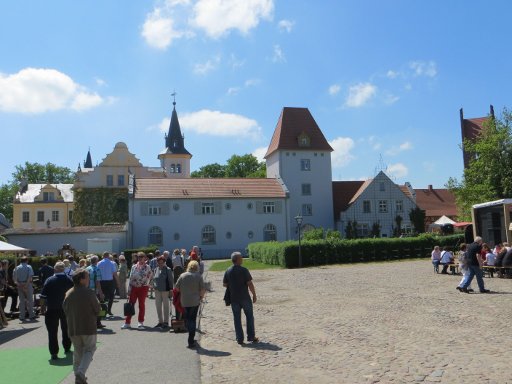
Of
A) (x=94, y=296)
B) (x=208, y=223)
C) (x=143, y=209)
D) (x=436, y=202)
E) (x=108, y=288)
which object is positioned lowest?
(x=108, y=288)

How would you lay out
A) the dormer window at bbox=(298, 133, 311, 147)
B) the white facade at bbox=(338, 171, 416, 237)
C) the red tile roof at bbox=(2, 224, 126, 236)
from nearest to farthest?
the red tile roof at bbox=(2, 224, 126, 236) → the white facade at bbox=(338, 171, 416, 237) → the dormer window at bbox=(298, 133, 311, 147)

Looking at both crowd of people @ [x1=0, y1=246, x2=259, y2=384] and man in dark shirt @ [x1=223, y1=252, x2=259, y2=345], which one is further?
man in dark shirt @ [x1=223, y1=252, x2=259, y2=345]

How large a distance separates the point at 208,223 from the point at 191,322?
1675 inches

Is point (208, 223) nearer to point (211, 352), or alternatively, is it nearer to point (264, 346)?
point (264, 346)

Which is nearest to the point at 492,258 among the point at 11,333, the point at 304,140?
the point at 11,333

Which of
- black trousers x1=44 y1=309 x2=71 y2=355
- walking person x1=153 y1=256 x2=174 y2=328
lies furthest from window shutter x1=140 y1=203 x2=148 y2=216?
black trousers x1=44 y1=309 x2=71 y2=355

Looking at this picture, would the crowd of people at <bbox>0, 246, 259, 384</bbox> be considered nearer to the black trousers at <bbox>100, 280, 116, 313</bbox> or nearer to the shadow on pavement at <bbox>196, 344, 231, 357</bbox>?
the black trousers at <bbox>100, 280, 116, 313</bbox>

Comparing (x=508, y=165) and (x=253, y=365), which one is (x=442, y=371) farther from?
(x=508, y=165)

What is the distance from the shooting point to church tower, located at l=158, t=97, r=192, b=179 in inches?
3196

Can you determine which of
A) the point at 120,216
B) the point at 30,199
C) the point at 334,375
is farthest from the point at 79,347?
the point at 30,199

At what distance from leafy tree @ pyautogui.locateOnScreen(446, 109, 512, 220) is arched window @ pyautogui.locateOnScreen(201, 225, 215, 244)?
2467cm

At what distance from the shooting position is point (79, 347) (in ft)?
24.5

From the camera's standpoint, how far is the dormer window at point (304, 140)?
6012 centimetres

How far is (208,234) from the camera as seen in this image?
171 feet
